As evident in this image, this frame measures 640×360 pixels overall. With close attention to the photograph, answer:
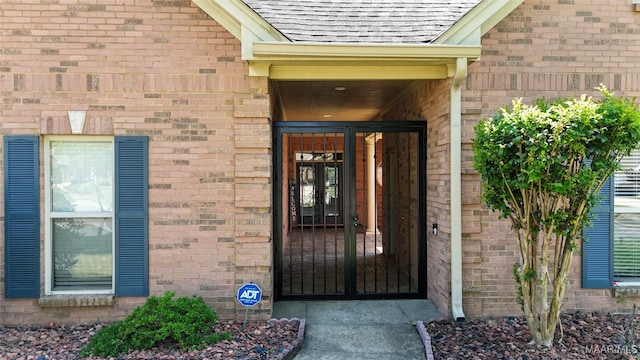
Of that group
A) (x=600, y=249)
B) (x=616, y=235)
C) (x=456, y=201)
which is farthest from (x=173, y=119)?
(x=616, y=235)

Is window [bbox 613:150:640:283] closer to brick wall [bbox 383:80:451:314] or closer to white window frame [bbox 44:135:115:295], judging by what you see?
brick wall [bbox 383:80:451:314]

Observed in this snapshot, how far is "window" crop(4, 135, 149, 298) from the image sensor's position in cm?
489

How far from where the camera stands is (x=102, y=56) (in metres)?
4.94

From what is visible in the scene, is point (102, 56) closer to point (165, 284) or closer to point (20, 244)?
point (20, 244)

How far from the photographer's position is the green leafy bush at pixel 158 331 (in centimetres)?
420

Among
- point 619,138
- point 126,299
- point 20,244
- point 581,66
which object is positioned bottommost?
point 126,299

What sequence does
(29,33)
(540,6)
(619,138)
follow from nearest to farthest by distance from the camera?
(619,138) → (29,33) → (540,6)

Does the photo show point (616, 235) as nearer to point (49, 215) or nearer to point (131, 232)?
point (131, 232)

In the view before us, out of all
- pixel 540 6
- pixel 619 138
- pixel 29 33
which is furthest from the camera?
pixel 540 6

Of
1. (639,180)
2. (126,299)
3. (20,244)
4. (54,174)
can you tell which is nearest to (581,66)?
(639,180)

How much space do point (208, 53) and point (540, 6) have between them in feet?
13.7

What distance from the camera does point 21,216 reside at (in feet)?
16.1

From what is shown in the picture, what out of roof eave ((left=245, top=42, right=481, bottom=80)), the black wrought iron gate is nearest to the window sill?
the black wrought iron gate

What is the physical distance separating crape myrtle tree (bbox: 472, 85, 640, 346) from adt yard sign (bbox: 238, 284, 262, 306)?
2.72 m
